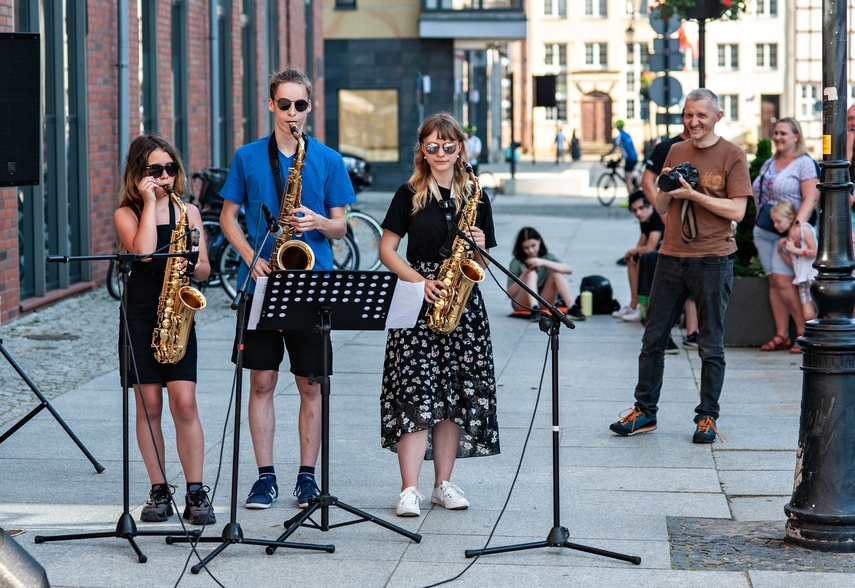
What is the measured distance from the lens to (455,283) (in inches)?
237

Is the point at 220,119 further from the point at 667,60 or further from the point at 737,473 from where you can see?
the point at 737,473

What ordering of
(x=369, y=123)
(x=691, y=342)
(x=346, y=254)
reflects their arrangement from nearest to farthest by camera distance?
(x=691, y=342)
(x=346, y=254)
(x=369, y=123)

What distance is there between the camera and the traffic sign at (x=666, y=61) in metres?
20.1

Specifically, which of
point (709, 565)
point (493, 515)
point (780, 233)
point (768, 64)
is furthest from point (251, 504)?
point (768, 64)

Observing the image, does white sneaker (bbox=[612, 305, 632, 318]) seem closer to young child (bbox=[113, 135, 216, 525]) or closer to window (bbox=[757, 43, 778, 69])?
young child (bbox=[113, 135, 216, 525])

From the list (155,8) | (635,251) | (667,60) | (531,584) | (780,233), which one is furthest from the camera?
(667,60)

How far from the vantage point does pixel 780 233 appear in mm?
10680

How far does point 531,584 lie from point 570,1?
271 ft

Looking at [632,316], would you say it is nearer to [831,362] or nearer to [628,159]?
[831,362]

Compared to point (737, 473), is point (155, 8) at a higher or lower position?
higher

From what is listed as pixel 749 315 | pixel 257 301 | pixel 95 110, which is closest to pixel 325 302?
pixel 257 301

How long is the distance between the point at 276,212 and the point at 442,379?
108cm

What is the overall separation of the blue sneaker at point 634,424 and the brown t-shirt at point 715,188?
3.18ft

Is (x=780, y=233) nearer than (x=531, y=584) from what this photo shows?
No
